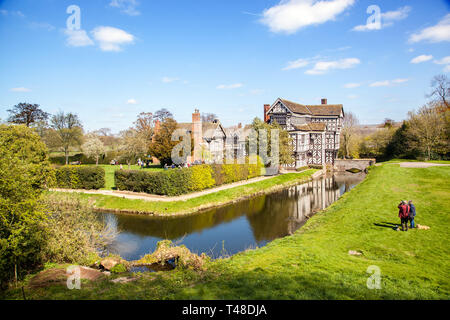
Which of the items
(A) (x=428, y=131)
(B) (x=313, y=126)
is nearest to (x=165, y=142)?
(B) (x=313, y=126)

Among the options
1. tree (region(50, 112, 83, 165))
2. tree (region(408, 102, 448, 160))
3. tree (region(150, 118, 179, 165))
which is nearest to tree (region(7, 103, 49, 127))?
tree (region(50, 112, 83, 165))

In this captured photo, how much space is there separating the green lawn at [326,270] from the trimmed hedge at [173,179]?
1248 centimetres

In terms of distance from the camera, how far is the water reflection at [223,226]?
14961 millimetres

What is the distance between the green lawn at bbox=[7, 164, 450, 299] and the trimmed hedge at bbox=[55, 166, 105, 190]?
67.3 feet

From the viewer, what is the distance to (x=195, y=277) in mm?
8836

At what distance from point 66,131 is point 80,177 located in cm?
2589

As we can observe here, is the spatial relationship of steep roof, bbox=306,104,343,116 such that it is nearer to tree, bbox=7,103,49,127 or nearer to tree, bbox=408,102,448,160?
tree, bbox=408,102,448,160

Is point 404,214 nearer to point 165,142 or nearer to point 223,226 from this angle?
point 223,226

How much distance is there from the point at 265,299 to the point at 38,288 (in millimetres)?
6713

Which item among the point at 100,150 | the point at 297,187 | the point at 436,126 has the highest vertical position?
the point at 436,126

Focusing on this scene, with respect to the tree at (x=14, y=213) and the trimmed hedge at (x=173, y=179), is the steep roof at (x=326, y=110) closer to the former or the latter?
the trimmed hedge at (x=173, y=179)

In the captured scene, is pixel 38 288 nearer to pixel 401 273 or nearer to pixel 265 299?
pixel 265 299

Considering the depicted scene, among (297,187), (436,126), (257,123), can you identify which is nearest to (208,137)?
(257,123)

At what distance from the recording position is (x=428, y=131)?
4162 cm
